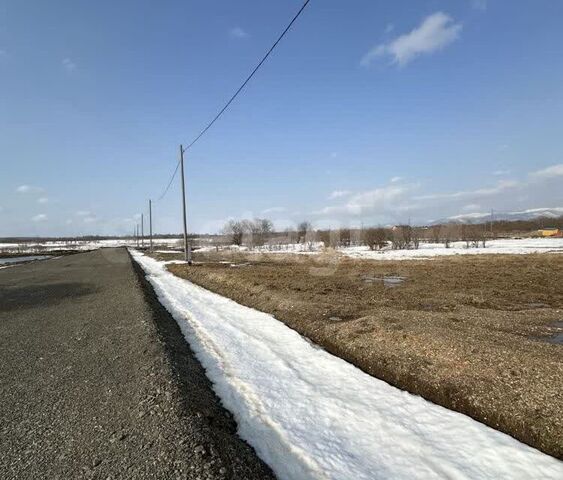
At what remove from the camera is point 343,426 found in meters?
5.82

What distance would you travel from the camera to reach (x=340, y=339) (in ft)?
32.7

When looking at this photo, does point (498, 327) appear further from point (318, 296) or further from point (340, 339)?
point (318, 296)

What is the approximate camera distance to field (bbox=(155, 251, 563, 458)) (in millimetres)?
6117

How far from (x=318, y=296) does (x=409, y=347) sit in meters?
7.44

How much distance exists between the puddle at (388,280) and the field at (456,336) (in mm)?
454

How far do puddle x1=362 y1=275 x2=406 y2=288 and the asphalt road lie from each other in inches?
481

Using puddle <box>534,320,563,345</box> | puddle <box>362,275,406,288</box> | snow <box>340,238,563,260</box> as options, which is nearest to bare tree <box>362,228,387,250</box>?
snow <box>340,238,563,260</box>

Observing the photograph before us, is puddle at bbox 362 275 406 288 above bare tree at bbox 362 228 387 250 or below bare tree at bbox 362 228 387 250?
below

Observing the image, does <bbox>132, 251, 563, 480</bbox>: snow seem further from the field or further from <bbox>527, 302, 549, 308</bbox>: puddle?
<bbox>527, 302, 549, 308</bbox>: puddle

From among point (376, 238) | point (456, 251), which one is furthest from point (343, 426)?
point (376, 238)

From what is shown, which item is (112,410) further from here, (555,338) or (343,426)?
(555,338)

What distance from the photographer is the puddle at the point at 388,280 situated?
20053mm

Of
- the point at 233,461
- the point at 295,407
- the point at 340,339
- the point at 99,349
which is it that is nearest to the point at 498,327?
the point at 340,339

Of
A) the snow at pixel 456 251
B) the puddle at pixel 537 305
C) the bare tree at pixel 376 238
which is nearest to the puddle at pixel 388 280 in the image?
the puddle at pixel 537 305
